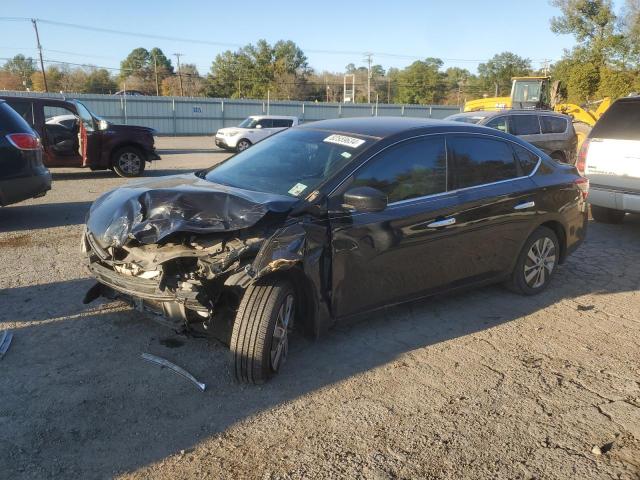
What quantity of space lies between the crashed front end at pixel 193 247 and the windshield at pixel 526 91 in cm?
2139

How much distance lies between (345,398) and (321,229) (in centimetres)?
109

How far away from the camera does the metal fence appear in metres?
32.0

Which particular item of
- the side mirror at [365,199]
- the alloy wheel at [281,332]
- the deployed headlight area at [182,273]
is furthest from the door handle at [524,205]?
the deployed headlight area at [182,273]

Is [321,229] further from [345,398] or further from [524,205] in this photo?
[524,205]

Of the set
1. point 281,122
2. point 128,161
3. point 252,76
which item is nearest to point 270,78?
point 252,76

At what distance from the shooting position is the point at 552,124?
13.3 m

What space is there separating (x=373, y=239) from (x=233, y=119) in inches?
1340

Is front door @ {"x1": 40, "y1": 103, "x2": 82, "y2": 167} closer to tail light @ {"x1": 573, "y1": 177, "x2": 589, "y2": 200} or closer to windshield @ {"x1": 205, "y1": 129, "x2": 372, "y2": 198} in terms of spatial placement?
windshield @ {"x1": 205, "y1": 129, "x2": 372, "y2": 198}

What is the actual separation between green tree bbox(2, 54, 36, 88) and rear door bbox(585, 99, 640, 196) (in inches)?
3702

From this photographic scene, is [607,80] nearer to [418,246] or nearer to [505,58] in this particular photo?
[418,246]

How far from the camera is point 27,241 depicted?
688 cm

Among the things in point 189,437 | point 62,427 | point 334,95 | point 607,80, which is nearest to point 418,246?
point 189,437

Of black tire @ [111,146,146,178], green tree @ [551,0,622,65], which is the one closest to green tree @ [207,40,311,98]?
green tree @ [551,0,622,65]

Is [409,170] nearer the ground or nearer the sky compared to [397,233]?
nearer the sky
